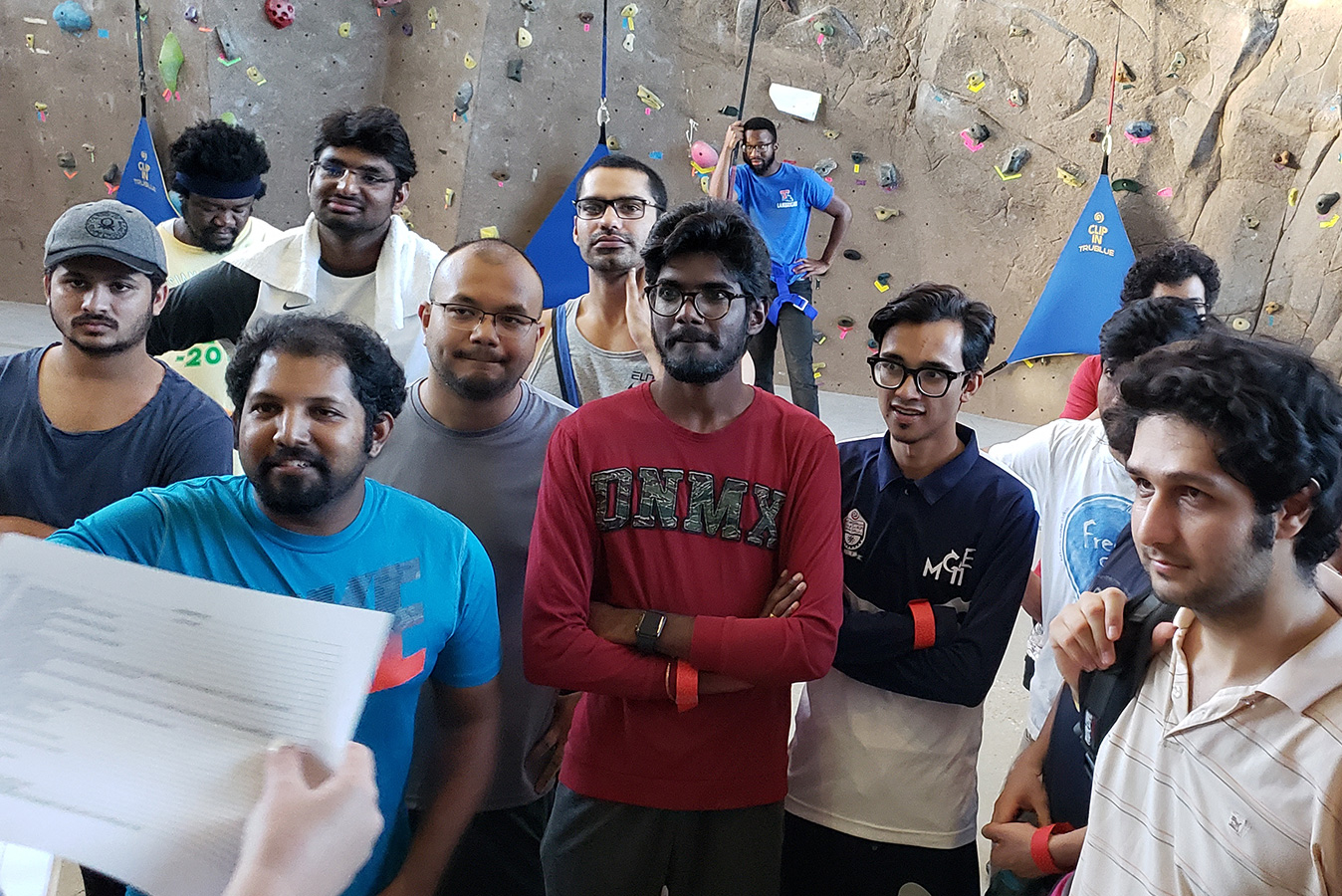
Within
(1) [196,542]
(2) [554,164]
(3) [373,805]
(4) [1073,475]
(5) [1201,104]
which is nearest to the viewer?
(3) [373,805]

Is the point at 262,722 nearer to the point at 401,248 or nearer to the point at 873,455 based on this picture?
the point at 873,455

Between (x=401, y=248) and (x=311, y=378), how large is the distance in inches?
47.8

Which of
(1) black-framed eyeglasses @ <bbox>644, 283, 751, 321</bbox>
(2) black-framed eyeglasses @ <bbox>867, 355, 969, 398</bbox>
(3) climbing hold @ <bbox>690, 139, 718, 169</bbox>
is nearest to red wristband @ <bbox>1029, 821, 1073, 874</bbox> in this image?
(2) black-framed eyeglasses @ <bbox>867, 355, 969, 398</bbox>

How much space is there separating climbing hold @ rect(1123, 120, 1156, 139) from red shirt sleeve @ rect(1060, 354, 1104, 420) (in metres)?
3.48

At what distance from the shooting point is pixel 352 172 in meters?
2.43

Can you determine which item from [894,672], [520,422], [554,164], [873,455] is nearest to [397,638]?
[520,422]

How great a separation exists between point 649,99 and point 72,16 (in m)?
3.58

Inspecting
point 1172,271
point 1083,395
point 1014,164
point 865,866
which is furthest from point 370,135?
point 1014,164

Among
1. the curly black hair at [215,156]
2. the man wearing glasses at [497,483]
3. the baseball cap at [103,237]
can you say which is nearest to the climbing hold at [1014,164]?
the curly black hair at [215,156]

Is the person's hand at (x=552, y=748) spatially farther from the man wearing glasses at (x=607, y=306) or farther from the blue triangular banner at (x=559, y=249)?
the blue triangular banner at (x=559, y=249)

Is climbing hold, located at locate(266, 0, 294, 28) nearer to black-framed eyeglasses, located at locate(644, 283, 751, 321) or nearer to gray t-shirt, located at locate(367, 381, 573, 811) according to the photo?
gray t-shirt, located at locate(367, 381, 573, 811)

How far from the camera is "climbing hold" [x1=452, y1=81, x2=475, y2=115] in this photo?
246 inches

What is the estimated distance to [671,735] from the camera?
156 centimetres

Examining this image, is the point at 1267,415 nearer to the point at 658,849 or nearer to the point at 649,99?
the point at 658,849
